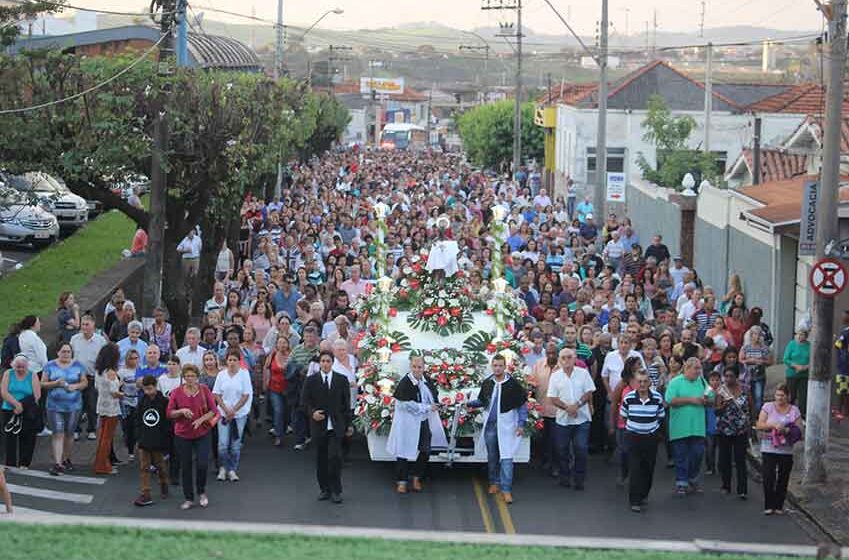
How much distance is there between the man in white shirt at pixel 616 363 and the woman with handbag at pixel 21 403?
6.28 metres

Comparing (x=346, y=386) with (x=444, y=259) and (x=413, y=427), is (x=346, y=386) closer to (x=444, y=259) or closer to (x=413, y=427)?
(x=413, y=427)

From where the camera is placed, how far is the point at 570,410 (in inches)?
629

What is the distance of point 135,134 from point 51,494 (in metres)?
9.84

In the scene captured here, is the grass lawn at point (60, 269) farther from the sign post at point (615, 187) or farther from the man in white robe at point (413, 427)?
the sign post at point (615, 187)

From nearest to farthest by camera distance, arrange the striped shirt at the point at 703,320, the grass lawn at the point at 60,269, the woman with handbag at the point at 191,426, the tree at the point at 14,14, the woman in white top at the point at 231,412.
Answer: the woman with handbag at the point at 191,426, the woman in white top at the point at 231,412, the striped shirt at the point at 703,320, the tree at the point at 14,14, the grass lawn at the point at 60,269

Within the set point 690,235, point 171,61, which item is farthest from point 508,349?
point 690,235

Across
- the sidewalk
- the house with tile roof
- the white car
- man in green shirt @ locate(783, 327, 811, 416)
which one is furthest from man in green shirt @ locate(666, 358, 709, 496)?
the house with tile roof

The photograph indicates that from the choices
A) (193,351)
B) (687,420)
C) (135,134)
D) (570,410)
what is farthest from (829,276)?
(135,134)

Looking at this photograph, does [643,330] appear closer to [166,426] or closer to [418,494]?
[418,494]

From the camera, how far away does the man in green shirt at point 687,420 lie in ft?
51.5

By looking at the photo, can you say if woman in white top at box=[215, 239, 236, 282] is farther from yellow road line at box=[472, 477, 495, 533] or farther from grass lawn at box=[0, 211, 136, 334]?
yellow road line at box=[472, 477, 495, 533]

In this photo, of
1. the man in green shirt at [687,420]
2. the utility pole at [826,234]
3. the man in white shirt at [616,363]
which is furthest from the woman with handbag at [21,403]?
the utility pole at [826,234]

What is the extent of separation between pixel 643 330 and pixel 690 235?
43.3 feet

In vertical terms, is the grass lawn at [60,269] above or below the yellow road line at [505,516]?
above
